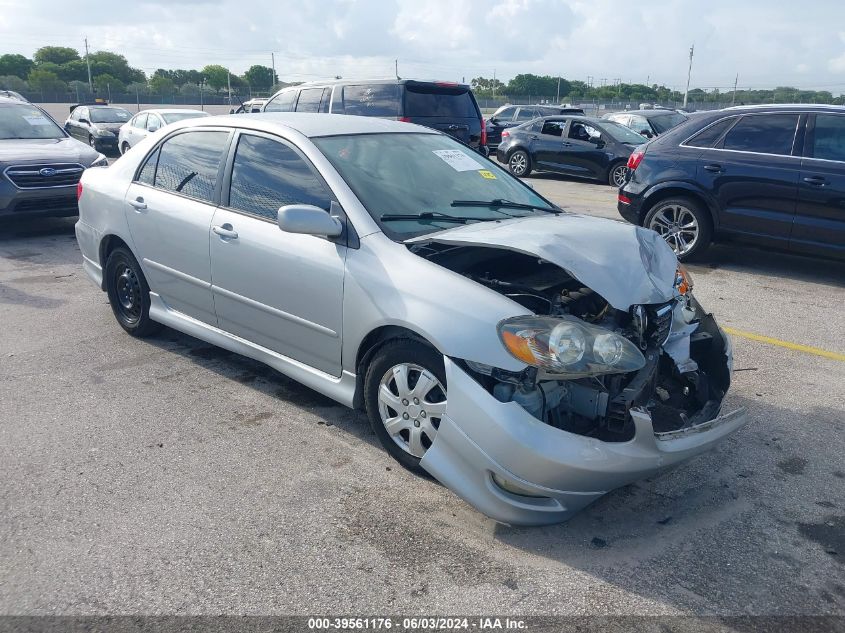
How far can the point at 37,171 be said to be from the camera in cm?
891

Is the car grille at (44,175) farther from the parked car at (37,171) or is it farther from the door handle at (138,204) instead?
the door handle at (138,204)

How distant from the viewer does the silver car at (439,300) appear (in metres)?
2.99

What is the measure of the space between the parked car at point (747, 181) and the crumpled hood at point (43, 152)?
22.5ft

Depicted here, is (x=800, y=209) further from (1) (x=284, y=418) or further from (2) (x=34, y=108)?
(2) (x=34, y=108)

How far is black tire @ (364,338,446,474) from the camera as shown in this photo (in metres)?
3.27

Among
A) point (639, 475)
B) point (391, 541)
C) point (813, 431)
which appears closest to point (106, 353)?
point (391, 541)

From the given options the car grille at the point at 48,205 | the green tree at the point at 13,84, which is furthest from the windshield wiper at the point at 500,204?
the green tree at the point at 13,84

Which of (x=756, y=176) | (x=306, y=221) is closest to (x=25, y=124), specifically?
(x=306, y=221)

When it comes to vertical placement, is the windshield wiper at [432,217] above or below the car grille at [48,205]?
above

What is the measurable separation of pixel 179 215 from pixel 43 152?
5.81 meters

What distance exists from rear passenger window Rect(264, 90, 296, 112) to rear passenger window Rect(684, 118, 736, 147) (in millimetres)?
7081

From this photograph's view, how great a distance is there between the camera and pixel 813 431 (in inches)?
162

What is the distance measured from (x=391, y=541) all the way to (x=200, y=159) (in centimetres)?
289

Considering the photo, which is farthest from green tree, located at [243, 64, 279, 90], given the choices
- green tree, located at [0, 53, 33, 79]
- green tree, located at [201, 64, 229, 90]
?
green tree, located at [0, 53, 33, 79]
